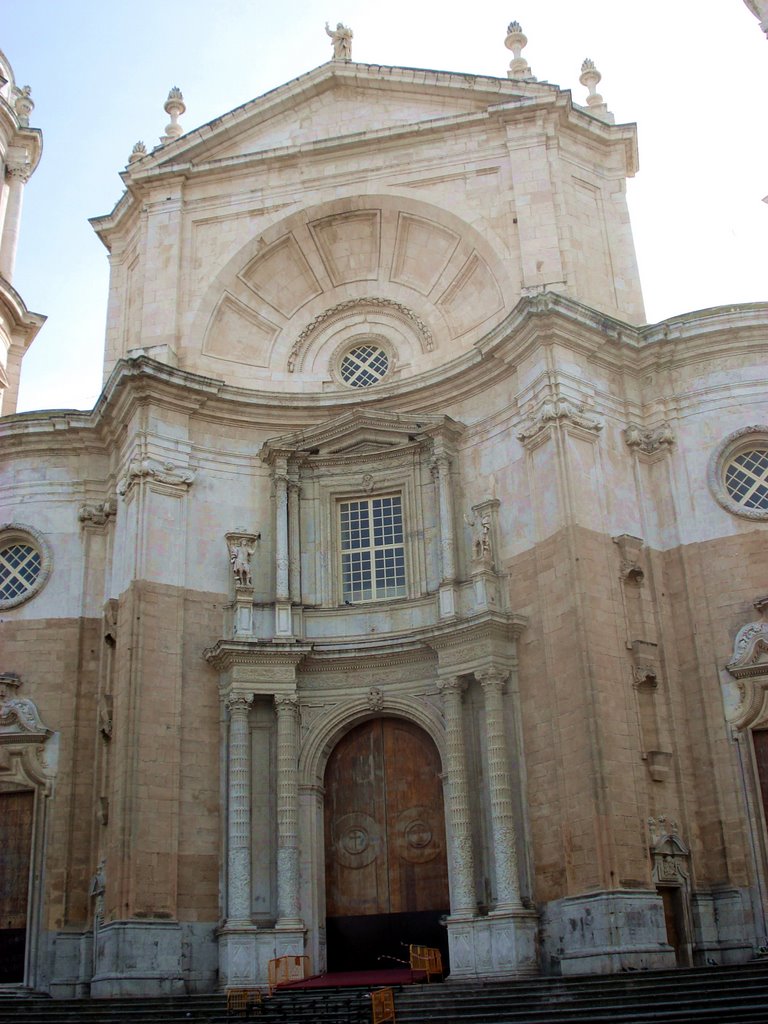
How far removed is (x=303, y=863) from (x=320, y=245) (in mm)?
14486

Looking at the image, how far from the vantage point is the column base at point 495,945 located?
68.4 feet

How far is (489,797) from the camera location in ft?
74.9

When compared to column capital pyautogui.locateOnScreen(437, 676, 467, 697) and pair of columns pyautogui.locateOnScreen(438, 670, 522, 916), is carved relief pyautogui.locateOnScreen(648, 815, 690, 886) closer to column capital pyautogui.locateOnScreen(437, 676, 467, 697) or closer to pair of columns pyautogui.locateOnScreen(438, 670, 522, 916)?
pair of columns pyautogui.locateOnScreen(438, 670, 522, 916)

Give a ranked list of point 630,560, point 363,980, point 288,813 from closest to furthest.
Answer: point 363,980 < point 630,560 < point 288,813

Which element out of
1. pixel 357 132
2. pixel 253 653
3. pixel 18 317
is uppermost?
pixel 357 132

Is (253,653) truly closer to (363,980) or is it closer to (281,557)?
(281,557)

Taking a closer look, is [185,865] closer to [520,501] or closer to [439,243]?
[520,501]

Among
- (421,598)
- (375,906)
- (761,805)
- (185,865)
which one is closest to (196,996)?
(185,865)

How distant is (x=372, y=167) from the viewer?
1130 inches

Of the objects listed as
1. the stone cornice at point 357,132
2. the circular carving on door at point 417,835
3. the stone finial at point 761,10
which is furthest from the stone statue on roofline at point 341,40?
the circular carving on door at point 417,835

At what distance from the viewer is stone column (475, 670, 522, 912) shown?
2173cm

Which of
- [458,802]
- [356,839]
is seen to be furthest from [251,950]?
[458,802]

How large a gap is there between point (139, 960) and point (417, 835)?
19.3 ft

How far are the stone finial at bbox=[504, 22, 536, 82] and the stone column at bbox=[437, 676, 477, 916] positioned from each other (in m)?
14.9
